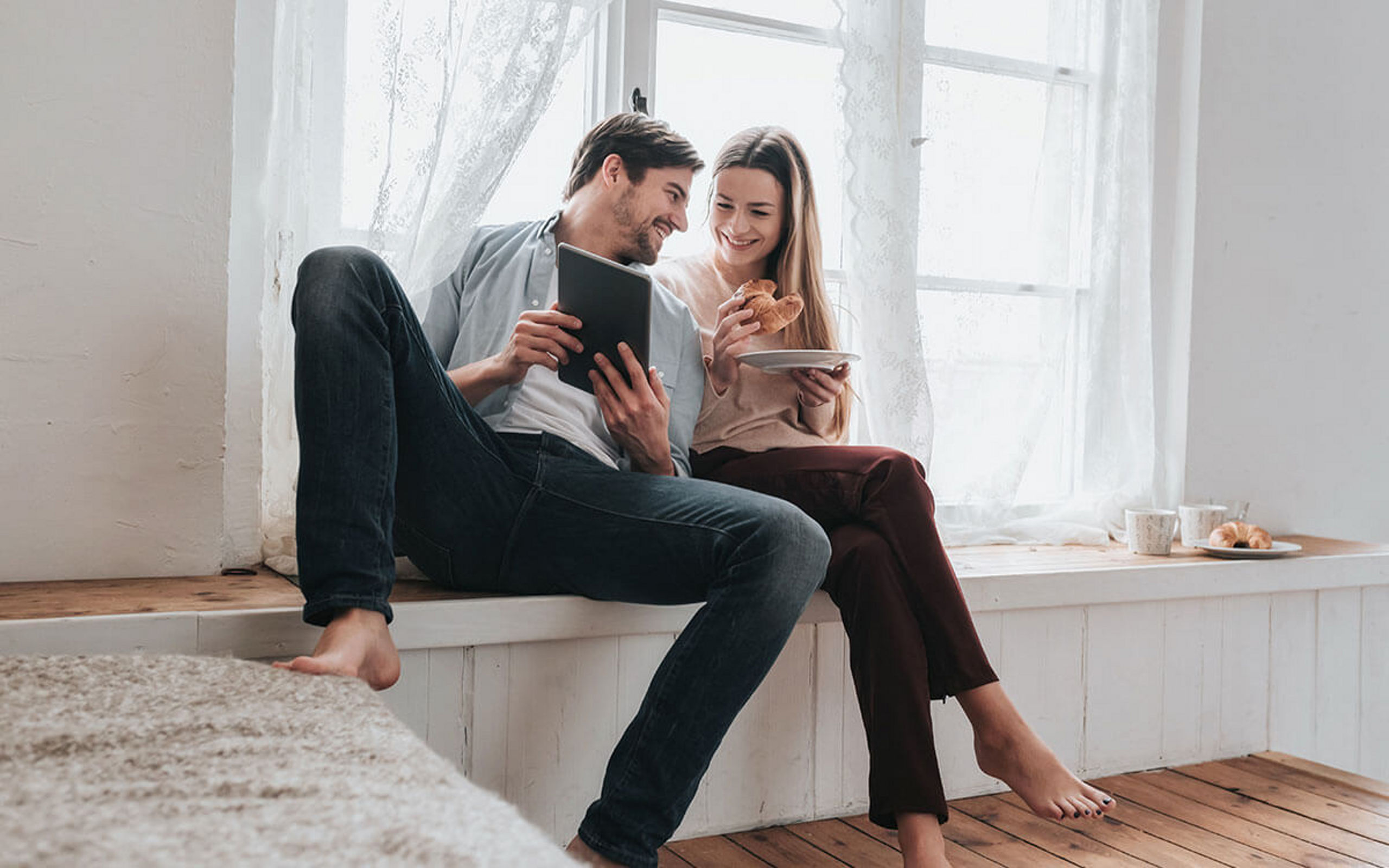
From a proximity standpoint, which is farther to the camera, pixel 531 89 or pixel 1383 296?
pixel 1383 296

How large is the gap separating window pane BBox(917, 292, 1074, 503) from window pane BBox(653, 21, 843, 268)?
11.6 inches

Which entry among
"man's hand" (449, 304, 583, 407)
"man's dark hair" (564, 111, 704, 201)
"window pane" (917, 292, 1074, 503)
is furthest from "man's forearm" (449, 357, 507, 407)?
"window pane" (917, 292, 1074, 503)

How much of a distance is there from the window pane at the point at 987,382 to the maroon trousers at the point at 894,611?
2.39 feet

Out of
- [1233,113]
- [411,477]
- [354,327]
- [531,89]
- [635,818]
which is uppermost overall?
[1233,113]

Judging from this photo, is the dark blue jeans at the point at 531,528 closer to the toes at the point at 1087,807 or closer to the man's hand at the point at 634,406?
the man's hand at the point at 634,406

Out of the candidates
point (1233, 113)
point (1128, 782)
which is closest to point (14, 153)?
point (1128, 782)

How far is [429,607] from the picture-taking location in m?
1.53

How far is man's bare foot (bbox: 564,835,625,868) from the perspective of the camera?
135cm

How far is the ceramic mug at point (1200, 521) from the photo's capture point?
2480 millimetres

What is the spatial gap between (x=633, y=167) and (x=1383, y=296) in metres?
2.22

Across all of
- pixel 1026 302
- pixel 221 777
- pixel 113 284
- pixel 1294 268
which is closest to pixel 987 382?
pixel 1026 302

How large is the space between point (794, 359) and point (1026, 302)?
3.27 ft

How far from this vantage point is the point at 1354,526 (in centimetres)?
294

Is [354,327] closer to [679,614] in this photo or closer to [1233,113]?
[679,614]
